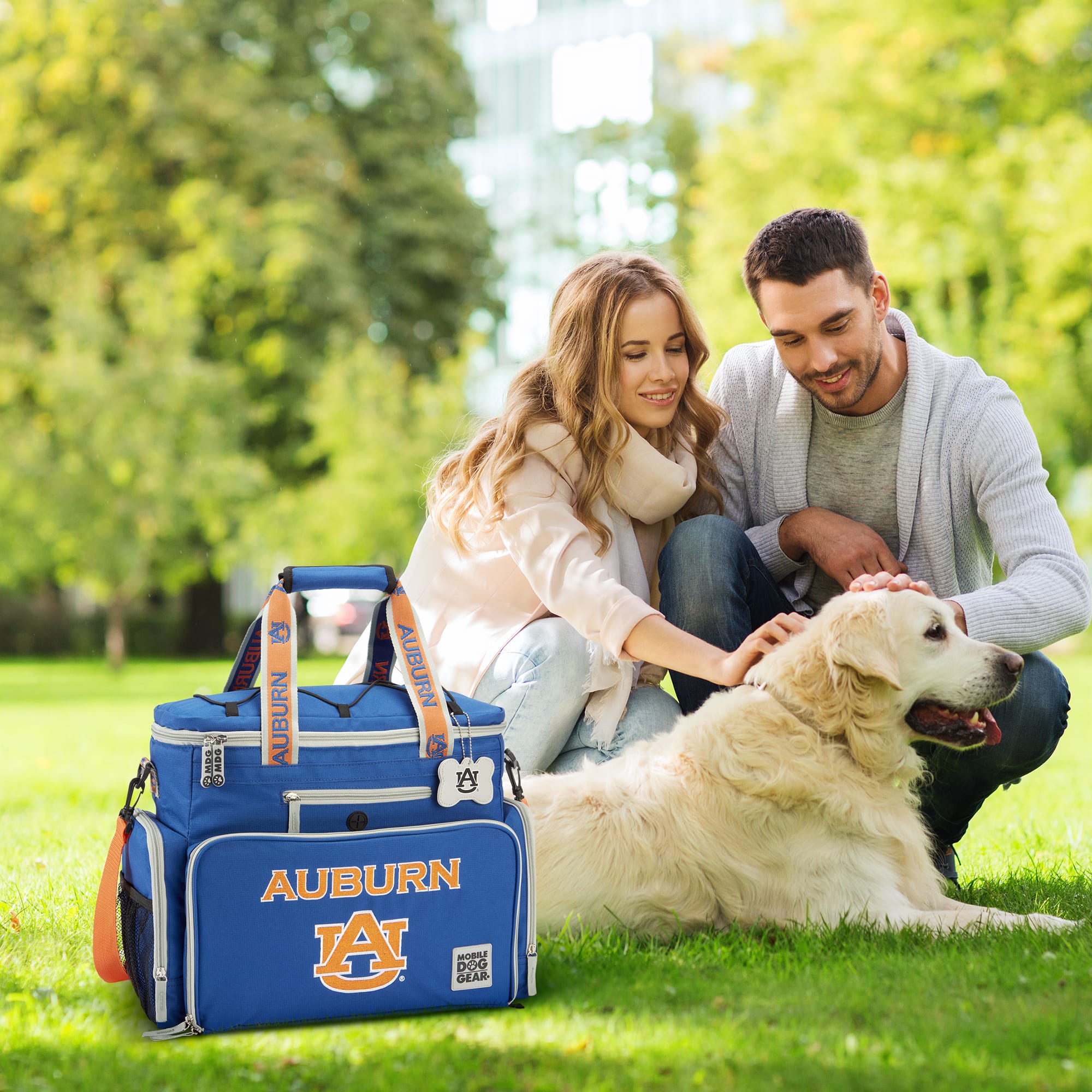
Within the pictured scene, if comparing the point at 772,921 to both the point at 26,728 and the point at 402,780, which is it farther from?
the point at 26,728

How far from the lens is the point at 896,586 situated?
11.1 feet

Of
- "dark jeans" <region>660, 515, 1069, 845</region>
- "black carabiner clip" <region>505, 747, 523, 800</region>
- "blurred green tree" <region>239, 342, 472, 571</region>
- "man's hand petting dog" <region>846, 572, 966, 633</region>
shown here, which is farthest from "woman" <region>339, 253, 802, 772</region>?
"blurred green tree" <region>239, 342, 472, 571</region>

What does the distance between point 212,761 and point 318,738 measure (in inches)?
9.0

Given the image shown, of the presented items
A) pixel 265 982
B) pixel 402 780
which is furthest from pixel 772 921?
pixel 265 982

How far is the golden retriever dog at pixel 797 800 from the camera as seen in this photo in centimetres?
323

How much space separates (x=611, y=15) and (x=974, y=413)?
42.7m

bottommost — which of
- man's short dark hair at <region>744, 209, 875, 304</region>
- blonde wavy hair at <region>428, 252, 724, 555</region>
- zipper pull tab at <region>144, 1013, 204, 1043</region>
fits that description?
zipper pull tab at <region>144, 1013, 204, 1043</region>

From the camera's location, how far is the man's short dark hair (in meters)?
3.82

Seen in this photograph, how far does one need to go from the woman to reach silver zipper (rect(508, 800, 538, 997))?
0.97 meters

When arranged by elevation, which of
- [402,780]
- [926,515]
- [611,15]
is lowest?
[402,780]

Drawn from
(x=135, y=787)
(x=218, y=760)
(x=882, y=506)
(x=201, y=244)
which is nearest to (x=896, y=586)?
(x=882, y=506)

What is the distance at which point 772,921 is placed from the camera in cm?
324

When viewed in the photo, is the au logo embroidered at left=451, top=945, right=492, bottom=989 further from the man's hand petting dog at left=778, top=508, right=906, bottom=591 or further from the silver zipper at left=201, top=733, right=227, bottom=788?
the man's hand petting dog at left=778, top=508, right=906, bottom=591

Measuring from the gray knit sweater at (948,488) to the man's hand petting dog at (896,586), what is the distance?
1.0 inches
